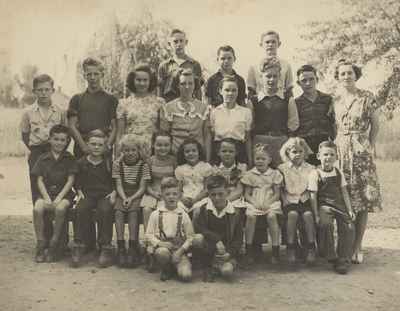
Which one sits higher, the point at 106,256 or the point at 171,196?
the point at 171,196

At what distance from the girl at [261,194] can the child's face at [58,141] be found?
1.64 m

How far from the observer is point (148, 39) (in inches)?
346

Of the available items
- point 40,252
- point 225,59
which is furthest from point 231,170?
point 40,252

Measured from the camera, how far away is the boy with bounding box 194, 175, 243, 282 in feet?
Answer: 13.2

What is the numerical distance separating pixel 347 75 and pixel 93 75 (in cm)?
235

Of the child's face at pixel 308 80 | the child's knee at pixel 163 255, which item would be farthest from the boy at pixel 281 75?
the child's knee at pixel 163 255

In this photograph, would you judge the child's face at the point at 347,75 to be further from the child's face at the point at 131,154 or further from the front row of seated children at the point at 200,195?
the child's face at the point at 131,154

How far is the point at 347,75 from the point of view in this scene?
4605 millimetres

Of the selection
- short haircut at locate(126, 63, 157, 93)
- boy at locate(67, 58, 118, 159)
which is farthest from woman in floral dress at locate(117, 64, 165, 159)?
boy at locate(67, 58, 118, 159)

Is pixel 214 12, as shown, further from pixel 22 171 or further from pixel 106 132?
pixel 22 171

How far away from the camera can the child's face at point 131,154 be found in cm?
449

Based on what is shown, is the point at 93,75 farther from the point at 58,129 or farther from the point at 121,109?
the point at 58,129

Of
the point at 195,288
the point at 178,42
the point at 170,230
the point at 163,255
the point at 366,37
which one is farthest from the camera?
the point at 366,37

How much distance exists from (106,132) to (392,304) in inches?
115
